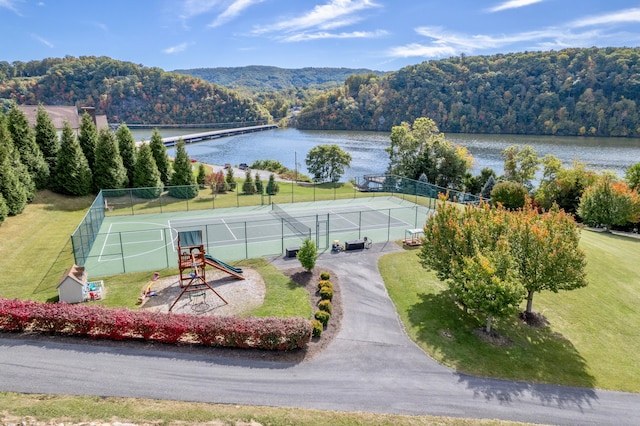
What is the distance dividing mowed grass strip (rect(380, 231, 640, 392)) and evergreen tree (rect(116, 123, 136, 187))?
29638 millimetres

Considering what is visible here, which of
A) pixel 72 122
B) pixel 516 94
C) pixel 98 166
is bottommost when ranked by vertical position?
→ pixel 98 166

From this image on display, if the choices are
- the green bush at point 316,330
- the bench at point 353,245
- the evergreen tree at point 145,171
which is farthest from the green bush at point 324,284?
the evergreen tree at point 145,171

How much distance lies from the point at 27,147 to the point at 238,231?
68.4 feet

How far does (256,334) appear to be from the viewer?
13.5m

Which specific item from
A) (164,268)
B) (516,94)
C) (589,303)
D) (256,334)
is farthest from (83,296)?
(516,94)

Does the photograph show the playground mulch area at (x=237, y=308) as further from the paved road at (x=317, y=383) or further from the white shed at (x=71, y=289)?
the white shed at (x=71, y=289)

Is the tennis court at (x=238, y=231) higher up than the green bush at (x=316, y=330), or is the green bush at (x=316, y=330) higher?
the green bush at (x=316, y=330)

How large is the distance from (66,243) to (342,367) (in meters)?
21.4

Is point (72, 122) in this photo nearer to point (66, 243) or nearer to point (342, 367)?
point (66, 243)

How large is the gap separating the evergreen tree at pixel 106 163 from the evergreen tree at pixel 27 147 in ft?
13.3

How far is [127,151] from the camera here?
39.3 meters

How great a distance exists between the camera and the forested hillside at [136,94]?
15062 centimetres

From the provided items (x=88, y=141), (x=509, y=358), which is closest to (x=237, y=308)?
(x=509, y=358)

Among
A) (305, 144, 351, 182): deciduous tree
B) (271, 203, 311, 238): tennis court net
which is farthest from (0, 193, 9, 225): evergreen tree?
(305, 144, 351, 182): deciduous tree
